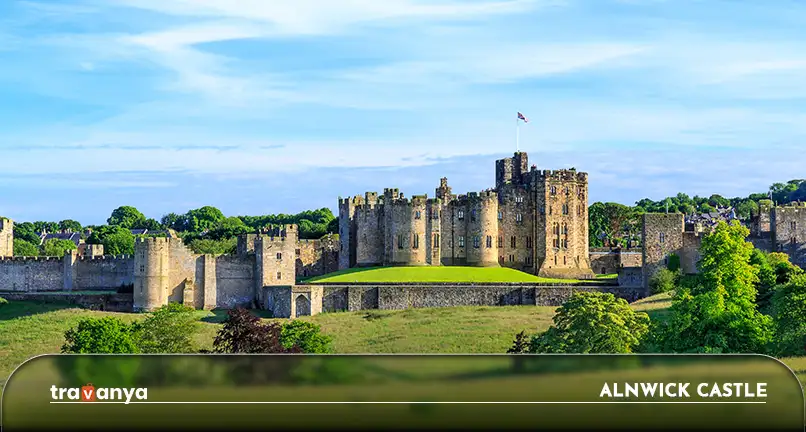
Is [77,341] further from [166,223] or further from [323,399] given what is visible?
[166,223]

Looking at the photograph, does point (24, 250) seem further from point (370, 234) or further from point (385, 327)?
point (385, 327)

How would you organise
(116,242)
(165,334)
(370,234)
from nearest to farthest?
(165,334) < (370,234) < (116,242)

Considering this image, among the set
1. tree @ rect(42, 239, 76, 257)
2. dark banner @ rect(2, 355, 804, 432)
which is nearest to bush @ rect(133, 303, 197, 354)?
dark banner @ rect(2, 355, 804, 432)

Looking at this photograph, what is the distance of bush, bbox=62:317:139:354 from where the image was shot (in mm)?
54594

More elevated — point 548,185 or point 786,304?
point 548,185

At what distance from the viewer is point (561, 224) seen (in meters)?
87.7

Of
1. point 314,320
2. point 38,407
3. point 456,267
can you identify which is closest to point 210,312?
point 314,320

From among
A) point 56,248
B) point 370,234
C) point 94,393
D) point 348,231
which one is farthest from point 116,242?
point 94,393

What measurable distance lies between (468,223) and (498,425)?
7885 centimetres

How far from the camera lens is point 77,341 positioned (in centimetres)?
5594

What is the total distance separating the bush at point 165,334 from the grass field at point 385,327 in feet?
9.60

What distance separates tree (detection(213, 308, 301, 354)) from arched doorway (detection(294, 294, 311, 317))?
22932 mm

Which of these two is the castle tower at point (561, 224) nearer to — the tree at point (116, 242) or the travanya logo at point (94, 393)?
the tree at point (116, 242)

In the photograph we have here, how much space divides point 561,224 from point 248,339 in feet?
139
